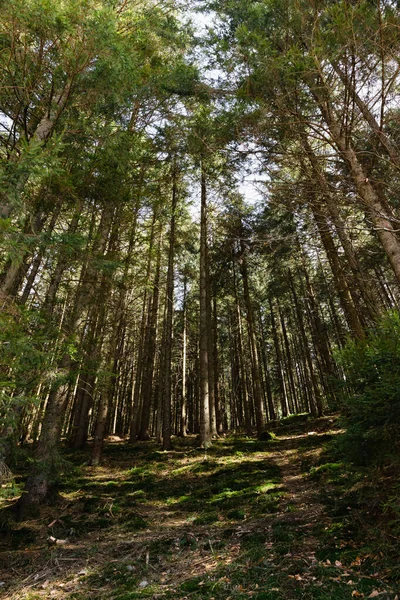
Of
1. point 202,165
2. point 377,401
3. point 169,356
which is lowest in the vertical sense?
point 377,401

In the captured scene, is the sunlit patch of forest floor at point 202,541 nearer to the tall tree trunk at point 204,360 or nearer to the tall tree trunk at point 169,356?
the tall tree trunk at point 204,360

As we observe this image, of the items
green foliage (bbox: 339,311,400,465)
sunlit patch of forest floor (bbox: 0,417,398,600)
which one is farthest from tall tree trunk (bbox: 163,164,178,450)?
green foliage (bbox: 339,311,400,465)

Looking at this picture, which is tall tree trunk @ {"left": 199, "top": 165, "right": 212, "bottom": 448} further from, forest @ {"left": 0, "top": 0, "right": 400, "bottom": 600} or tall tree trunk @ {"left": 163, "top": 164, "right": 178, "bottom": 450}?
tall tree trunk @ {"left": 163, "top": 164, "right": 178, "bottom": 450}

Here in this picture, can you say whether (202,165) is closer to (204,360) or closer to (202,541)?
(204,360)

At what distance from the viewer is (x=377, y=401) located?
13.4 feet

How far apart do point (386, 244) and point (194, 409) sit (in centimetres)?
2815

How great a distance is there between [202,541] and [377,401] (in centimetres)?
389

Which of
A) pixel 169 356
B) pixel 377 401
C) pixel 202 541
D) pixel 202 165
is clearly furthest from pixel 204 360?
pixel 377 401

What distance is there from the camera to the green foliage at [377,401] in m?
4.02

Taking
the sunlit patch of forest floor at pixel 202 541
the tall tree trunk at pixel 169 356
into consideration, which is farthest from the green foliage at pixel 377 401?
the tall tree trunk at pixel 169 356

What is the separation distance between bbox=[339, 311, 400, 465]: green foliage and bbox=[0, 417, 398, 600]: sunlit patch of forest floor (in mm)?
1030

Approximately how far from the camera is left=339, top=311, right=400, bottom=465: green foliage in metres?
4.02

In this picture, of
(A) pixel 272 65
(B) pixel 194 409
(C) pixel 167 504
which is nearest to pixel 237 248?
(A) pixel 272 65

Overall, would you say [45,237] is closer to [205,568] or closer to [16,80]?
[16,80]
